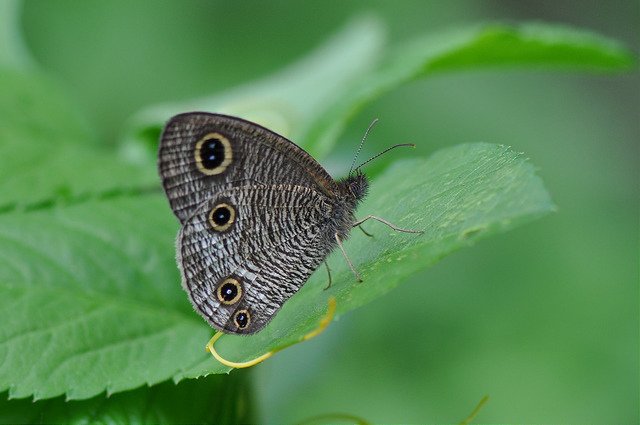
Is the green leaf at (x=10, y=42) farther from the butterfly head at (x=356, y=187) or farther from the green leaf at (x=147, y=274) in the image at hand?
the butterfly head at (x=356, y=187)

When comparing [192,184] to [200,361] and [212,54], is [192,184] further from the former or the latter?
[212,54]

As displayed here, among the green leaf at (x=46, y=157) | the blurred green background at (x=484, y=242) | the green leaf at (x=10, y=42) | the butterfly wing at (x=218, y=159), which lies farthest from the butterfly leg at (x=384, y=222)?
the green leaf at (x=10, y=42)

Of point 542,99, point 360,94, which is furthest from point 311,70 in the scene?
point 542,99

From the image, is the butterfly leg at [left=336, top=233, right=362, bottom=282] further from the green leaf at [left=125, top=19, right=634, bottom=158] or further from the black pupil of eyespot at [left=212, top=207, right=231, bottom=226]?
the green leaf at [left=125, top=19, right=634, bottom=158]

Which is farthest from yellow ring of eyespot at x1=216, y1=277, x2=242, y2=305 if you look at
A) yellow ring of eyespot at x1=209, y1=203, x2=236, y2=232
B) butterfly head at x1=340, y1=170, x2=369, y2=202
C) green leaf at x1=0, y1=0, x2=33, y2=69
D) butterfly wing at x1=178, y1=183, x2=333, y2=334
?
green leaf at x1=0, y1=0, x2=33, y2=69

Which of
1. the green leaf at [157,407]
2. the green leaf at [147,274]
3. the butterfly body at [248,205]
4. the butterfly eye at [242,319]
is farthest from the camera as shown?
the butterfly body at [248,205]

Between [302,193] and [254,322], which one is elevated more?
[302,193]

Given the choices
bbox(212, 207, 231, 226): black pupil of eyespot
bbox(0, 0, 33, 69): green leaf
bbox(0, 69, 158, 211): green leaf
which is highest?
bbox(212, 207, 231, 226): black pupil of eyespot

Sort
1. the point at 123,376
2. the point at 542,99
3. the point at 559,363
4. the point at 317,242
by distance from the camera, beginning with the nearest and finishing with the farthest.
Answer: the point at 123,376 < the point at 317,242 < the point at 559,363 < the point at 542,99
